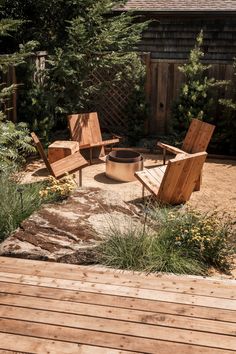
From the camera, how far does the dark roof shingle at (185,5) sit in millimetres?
10961

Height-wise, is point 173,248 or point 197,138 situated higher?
point 197,138

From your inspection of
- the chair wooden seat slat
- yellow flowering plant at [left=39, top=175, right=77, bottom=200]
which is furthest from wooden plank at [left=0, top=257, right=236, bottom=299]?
the chair wooden seat slat

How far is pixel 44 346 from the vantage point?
285 centimetres

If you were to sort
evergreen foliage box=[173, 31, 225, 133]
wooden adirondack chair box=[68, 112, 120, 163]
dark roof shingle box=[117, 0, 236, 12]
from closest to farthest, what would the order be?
wooden adirondack chair box=[68, 112, 120, 163]
evergreen foliage box=[173, 31, 225, 133]
dark roof shingle box=[117, 0, 236, 12]

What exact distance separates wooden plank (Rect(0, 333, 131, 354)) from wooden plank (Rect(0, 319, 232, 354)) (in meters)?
0.04

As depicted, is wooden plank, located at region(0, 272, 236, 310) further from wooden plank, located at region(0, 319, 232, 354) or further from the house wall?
the house wall

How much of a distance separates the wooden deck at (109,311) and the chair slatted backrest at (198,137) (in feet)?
12.6

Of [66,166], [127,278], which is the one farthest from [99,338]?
[66,166]

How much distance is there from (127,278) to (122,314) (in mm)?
594

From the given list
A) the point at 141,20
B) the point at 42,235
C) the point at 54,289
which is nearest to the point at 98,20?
the point at 141,20

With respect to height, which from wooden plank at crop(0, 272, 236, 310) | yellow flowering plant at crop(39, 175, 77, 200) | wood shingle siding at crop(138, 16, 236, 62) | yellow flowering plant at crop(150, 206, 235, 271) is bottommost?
wooden plank at crop(0, 272, 236, 310)

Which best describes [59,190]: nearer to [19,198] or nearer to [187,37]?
[19,198]

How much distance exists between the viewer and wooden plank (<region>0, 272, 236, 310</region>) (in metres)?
3.41

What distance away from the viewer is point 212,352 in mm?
2816
